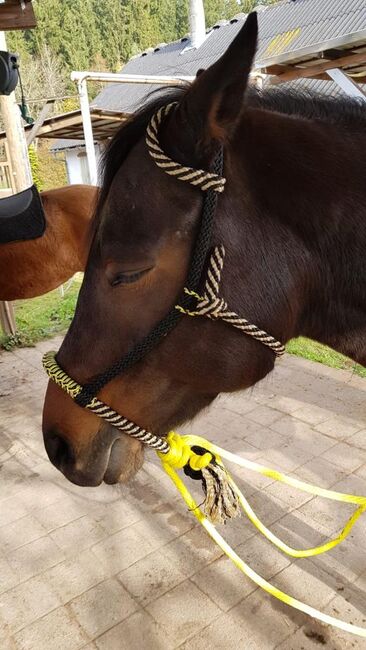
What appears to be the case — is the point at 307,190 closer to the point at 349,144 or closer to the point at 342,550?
the point at 349,144

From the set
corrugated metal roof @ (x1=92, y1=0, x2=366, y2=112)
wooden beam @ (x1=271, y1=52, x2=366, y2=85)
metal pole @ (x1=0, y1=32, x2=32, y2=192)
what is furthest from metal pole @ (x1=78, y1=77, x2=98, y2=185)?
corrugated metal roof @ (x1=92, y1=0, x2=366, y2=112)

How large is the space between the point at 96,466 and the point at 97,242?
636 mm

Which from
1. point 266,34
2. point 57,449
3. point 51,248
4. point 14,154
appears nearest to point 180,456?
point 57,449

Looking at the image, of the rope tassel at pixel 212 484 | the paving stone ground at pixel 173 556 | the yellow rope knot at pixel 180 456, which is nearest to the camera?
the yellow rope knot at pixel 180 456

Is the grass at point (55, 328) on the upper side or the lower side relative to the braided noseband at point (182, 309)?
lower

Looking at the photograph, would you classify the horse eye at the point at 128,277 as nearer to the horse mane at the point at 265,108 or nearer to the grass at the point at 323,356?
the horse mane at the point at 265,108

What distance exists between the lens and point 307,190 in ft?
3.63

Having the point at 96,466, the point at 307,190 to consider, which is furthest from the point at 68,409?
the point at 307,190

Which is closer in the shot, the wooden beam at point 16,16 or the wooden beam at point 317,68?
the wooden beam at point 16,16

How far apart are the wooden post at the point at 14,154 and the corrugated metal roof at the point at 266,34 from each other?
15.5 feet

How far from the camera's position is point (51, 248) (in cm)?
414

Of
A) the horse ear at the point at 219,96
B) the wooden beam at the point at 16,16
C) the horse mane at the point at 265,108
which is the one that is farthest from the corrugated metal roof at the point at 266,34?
the horse ear at the point at 219,96

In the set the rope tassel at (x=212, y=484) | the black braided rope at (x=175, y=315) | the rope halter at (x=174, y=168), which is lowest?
the rope tassel at (x=212, y=484)

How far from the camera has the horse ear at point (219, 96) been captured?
2.87 feet
